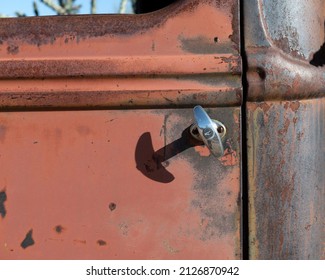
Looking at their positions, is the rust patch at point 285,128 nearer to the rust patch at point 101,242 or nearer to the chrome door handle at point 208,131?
the chrome door handle at point 208,131

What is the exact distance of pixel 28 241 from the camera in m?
1.44

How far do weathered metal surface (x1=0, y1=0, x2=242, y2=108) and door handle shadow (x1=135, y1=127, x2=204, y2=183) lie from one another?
3.3 inches

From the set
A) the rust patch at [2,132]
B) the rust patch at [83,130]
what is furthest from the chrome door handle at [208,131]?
the rust patch at [2,132]

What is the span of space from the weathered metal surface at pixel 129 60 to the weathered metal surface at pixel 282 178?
100 millimetres

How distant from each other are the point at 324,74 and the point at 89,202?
659 millimetres

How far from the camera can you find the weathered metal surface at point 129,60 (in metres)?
1.39

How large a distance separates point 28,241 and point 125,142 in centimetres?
34

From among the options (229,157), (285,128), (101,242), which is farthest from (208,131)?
(101,242)

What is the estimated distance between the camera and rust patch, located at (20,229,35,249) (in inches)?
56.6

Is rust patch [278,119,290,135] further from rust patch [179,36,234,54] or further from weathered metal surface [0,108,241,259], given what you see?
rust patch [179,36,234,54]

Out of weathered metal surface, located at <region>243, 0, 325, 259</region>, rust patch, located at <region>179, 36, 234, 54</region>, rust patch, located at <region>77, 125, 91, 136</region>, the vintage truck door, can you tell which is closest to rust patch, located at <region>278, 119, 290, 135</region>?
weathered metal surface, located at <region>243, 0, 325, 259</region>

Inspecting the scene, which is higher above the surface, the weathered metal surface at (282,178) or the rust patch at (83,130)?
the rust patch at (83,130)
